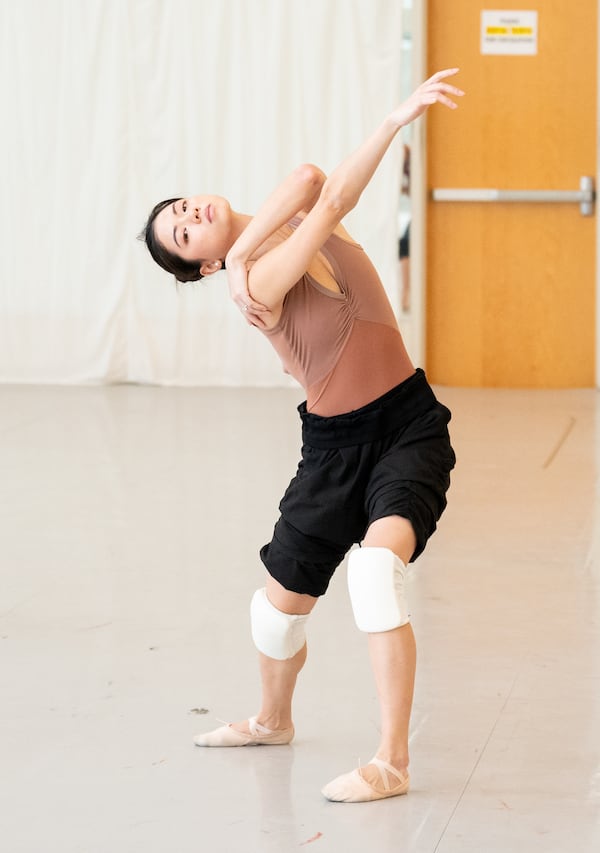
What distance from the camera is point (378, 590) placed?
212 centimetres

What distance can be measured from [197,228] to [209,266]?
8 centimetres

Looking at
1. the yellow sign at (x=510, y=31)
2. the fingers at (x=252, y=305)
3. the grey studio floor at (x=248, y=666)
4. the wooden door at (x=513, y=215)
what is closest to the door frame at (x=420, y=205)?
the wooden door at (x=513, y=215)

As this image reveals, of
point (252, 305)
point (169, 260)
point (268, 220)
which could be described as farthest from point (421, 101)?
point (169, 260)

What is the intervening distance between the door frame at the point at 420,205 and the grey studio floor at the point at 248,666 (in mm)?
1633

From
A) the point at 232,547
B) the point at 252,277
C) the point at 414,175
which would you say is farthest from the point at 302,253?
the point at 414,175

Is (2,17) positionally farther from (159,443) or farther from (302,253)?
(302,253)

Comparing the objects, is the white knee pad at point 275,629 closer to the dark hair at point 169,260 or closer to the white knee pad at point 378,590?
the white knee pad at point 378,590

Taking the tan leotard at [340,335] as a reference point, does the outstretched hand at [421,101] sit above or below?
above

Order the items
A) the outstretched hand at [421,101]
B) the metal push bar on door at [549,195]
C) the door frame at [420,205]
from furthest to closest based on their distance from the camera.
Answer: the metal push bar on door at [549,195], the door frame at [420,205], the outstretched hand at [421,101]

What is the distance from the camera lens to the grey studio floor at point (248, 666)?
2121mm

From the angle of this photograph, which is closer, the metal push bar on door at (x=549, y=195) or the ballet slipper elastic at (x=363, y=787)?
the ballet slipper elastic at (x=363, y=787)

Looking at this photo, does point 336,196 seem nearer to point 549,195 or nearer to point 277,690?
point 277,690

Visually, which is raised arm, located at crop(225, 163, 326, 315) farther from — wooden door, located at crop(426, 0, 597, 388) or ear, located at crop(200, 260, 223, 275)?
wooden door, located at crop(426, 0, 597, 388)

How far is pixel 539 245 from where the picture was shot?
21.8ft
